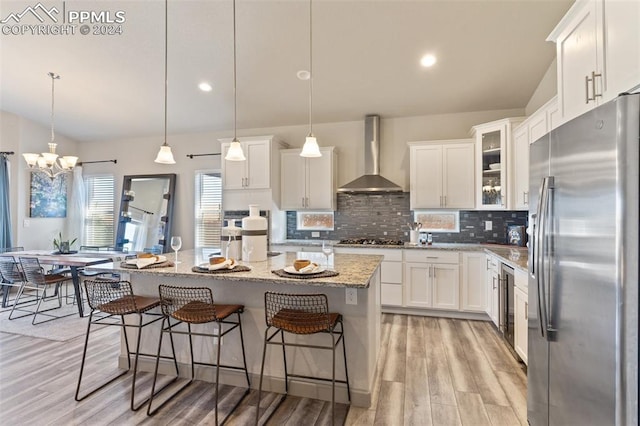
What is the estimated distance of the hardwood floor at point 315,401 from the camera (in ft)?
6.97

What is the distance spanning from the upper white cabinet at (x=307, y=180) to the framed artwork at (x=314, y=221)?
32 centimetres

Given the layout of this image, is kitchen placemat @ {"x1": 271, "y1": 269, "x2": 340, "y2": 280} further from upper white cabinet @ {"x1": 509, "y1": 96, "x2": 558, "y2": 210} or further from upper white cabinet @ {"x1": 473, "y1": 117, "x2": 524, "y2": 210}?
upper white cabinet @ {"x1": 473, "y1": 117, "x2": 524, "y2": 210}

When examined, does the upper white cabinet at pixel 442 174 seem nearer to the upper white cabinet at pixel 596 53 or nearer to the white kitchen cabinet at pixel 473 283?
the white kitchen cabinet at pixel 473 283

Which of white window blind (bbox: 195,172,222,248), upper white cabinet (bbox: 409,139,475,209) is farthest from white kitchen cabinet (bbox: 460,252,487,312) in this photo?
white window blind (bbox: 195,172,222,248)

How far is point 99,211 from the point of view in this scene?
638 centimetres

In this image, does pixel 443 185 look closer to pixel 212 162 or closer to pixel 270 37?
pixel 270 37

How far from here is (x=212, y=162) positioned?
18.6 ft

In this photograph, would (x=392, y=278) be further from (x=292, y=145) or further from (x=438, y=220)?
(x=292, y=145)

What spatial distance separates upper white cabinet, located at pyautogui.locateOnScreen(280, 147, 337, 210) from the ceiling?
2.17 ft

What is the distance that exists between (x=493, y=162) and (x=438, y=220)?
1112mm

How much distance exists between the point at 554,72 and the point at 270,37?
3081mm

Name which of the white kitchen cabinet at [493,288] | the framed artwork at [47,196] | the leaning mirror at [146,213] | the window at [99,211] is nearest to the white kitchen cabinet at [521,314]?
the white kitchen cabinet at [493,288]

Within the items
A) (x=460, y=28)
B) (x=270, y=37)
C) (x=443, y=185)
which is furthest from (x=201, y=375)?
(x=460, y=28)

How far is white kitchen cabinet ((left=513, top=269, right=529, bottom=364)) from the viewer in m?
2.62
